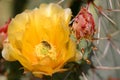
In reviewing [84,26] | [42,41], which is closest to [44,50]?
[42,41]

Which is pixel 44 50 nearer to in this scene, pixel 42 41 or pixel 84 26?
pixel 42 41

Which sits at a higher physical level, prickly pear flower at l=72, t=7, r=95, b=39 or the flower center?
prickly pear flower at l=72, t=7, r=95, b=39

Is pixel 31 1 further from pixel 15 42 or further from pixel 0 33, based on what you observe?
pixel 15 42

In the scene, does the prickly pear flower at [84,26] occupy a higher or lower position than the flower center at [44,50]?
higher
